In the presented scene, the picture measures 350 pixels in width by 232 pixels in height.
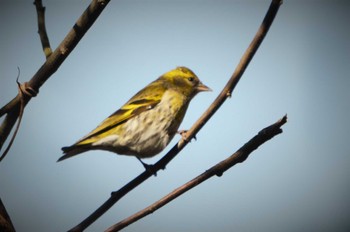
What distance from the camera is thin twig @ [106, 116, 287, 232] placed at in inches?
73.4

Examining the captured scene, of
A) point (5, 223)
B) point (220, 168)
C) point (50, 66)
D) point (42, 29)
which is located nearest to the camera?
point (5, 223)

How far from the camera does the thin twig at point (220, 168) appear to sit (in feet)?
6.11

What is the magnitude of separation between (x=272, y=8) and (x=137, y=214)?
1245 mm

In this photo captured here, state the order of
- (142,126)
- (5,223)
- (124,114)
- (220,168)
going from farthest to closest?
(124,114), (142,126), (220,168), (5,223)

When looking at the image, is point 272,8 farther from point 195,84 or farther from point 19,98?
point 195,84

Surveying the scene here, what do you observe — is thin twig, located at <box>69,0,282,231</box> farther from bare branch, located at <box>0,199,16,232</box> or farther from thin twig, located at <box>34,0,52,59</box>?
thin twig, located at <box>34,0,52,59</box>

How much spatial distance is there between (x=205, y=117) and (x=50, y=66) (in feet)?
3.06

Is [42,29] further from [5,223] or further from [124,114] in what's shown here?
[124,114]

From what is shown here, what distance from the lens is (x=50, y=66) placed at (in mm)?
2168

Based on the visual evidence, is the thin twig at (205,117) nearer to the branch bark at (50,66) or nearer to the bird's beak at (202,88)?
the branch bark at (50,66)

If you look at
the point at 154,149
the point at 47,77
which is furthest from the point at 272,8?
the point at 154,149

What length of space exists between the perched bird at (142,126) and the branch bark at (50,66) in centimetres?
117

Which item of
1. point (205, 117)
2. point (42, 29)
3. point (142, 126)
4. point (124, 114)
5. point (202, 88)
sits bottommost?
point (205, 117)

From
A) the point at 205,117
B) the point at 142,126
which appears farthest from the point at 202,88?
the point at 205,117
